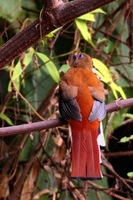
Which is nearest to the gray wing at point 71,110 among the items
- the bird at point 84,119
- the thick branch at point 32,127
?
the bird at point 84,119

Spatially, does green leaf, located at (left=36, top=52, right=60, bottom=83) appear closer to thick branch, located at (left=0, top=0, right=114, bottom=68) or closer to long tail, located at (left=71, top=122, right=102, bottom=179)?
long tail, located at (left=71, top=122, right=102, bottom=179)

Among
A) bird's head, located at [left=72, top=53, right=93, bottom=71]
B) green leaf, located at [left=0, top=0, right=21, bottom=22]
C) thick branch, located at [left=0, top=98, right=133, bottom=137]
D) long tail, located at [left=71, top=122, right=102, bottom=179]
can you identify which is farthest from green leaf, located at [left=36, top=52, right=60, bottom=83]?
thick branch, located at [left=0, top=98, right=133, bottom=137]

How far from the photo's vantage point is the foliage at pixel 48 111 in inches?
95.0

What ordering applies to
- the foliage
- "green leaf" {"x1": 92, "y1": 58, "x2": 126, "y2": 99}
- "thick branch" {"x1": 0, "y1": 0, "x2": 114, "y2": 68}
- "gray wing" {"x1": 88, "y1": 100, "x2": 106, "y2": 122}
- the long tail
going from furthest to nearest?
1. the foliage
2. "green leaf" {"x1": 92, "y1": 58, "x2": 126, "y2": 99}
3. "gray wing" {"x1": 88, "y1": 100, "x2": 106, "y2": 122}
4. the long tail
5. "thick branch" {"x1": 0, "y1": 0, "x2": 114, "y2": 68}

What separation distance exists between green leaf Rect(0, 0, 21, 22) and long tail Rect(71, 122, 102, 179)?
2.11 feet

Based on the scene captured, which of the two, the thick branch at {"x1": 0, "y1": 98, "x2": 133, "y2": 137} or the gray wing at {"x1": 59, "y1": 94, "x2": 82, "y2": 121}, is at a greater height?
the gray wing at {"x1": 59, "y1": 94, "x2": 82, "y2": 121}

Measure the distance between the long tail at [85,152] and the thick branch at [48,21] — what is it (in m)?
0.45

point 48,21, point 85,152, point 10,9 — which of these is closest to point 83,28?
point 10,9

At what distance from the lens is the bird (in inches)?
63.2

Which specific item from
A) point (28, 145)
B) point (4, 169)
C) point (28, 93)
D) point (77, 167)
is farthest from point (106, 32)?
point (77, 167)

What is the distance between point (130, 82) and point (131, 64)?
99mm

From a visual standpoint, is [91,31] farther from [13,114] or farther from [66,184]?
[66,184]

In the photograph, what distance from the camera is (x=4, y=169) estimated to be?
247 centimetres

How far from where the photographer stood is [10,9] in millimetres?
2117
